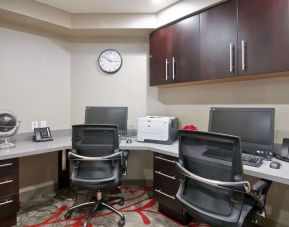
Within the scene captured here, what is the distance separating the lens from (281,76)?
1.92 m

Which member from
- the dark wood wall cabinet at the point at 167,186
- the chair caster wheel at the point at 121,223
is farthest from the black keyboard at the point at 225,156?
the chair caster wheel at the point at 121,223

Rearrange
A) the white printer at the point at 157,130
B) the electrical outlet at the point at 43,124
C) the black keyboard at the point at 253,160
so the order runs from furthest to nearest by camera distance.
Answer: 1. the electrical outlet at the point at 43,124
2. the white printer at the point at 157,130
3. the black keyboard at the point at 253,160

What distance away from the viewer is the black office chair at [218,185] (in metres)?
1.23

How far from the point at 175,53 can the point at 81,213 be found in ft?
6.98

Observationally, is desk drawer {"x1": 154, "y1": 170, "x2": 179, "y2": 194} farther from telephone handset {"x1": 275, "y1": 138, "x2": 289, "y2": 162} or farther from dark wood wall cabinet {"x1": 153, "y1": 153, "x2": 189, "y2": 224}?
telephone handset {"x1": 275, "y1": 138, "x2": 289, "y2": 162}

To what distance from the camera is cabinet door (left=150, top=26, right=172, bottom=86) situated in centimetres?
256

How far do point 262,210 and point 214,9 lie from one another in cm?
183

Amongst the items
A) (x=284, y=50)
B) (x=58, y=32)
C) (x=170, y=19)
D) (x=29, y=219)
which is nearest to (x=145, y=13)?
(x=170, y=19)

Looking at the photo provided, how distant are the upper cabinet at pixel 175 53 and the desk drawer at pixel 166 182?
3.58 feet

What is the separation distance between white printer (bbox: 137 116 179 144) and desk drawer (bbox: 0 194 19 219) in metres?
1.41

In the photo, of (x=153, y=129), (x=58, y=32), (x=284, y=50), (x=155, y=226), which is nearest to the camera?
(x=284, y=50)

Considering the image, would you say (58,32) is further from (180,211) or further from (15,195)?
(180,211)

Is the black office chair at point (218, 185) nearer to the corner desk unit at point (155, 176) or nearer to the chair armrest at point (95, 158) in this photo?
the corner desk unit at point (155, 176)

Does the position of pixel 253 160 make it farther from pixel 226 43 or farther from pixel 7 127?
pixel 7 127
